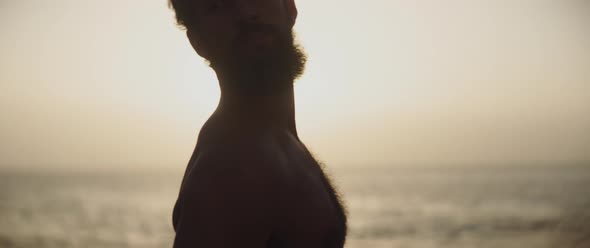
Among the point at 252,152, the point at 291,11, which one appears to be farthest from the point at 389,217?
the point at 252,152

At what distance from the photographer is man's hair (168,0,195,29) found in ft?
6.54

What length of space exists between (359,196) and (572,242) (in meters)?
15.7

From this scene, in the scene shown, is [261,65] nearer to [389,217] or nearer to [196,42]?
Answer: [196,42]

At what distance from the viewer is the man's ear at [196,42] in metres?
1.96

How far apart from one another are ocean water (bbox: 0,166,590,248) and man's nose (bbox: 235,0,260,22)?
1396cm

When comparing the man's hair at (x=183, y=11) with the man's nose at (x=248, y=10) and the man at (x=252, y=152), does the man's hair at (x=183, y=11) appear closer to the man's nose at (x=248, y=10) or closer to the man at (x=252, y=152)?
the man at (x=252, y=152)

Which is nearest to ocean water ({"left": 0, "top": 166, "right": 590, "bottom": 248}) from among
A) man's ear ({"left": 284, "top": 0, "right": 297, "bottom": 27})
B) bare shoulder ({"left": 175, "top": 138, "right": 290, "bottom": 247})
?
man's ear ({"left": 284, "top": 0, "right": 297, "bottom": 27})

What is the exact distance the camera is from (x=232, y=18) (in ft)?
6.22

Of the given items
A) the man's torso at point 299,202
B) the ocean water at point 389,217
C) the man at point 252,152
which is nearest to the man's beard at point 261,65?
the man at point 252,152

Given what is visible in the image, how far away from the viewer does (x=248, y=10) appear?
6.28 feet

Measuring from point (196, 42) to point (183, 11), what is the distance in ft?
0.32

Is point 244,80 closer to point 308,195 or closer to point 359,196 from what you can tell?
point 308,195

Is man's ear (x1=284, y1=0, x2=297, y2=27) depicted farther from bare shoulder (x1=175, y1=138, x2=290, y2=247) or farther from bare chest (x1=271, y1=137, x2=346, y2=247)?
bare shoulder (x1=175, y1=138, x2=290, y2=247)

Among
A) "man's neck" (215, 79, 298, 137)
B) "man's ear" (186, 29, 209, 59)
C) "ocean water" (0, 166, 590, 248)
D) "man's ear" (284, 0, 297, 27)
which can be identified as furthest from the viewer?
"ocean water" (0, 166, 590, 248)
